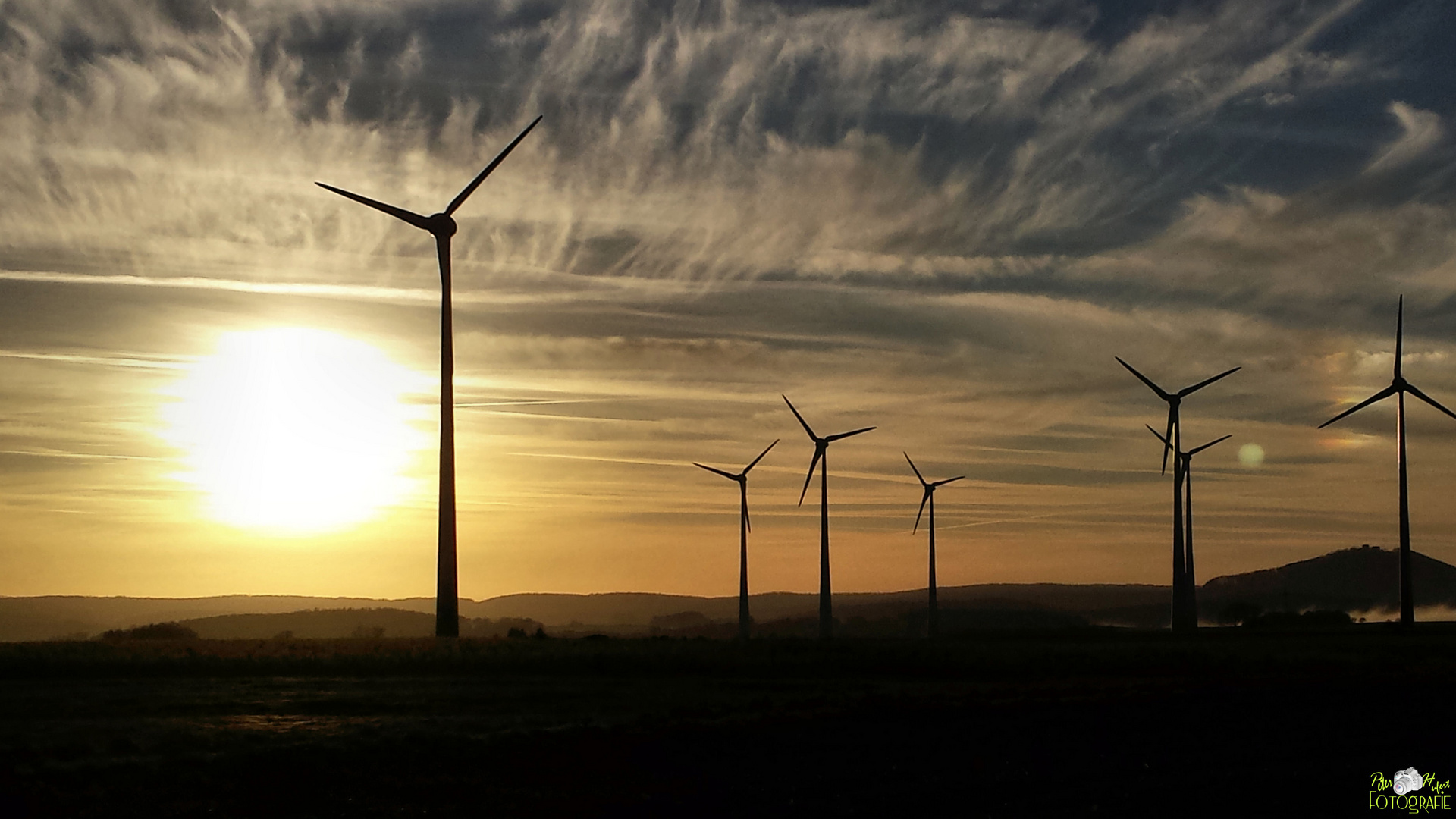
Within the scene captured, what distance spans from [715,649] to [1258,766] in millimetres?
45677

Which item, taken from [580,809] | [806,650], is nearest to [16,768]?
[580,809]

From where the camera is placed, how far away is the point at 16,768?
2592 centimetres

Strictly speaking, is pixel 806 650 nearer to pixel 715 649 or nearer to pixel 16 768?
pixel 715 649

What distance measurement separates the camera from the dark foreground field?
24719 mm
